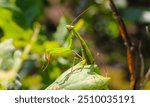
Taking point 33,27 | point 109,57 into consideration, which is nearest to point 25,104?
point 33,27

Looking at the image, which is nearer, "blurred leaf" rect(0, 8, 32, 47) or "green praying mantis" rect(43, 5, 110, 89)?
"green praying mantis" rect(43, 5, 110, 89)

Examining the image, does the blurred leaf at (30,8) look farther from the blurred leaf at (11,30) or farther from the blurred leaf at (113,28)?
the blurred leaf at (113,28)

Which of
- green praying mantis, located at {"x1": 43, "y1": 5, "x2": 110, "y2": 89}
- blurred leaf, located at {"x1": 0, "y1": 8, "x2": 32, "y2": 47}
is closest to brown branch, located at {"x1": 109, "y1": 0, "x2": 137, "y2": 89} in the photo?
green praying mantis, located at {"x1": 43, "y1": 5, "x2": 110, "y2": 89}

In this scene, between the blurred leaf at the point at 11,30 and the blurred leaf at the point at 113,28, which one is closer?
the blurred leaf at the point at 11,30

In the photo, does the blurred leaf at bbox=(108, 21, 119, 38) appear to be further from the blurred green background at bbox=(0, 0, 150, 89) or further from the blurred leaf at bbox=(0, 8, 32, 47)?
the blurred leaf at bbox=(0, 8, 32, 47)

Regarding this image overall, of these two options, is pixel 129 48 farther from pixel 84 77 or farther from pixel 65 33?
pixel 65 33

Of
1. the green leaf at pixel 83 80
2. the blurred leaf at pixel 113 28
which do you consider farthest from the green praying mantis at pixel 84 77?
the blurred leaf at pixel 113 28
